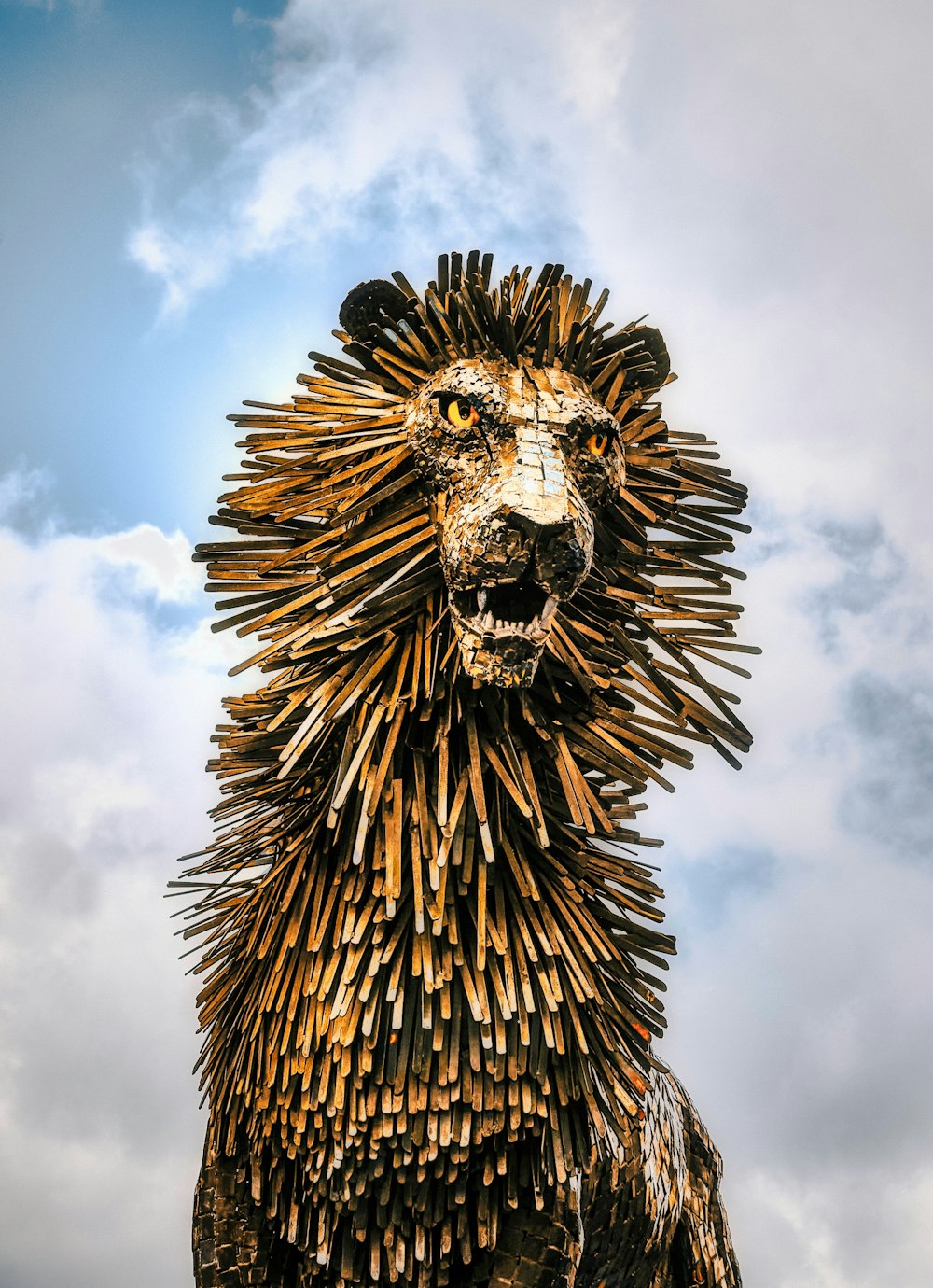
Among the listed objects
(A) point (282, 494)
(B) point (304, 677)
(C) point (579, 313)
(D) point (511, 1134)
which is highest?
(C) point (579, 313)

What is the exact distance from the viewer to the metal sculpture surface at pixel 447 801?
3551 mm

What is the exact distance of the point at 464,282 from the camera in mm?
3793

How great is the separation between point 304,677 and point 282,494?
53 cm

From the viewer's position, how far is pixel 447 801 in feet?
12.0

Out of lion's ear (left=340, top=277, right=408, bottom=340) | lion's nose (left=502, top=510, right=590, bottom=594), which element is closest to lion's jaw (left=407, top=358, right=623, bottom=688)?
lion's nose (left=502, top=510, right=590, bottom=594)

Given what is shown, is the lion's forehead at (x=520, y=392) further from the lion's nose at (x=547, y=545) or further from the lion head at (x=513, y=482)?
the lion's nose at (x=547, y=545)

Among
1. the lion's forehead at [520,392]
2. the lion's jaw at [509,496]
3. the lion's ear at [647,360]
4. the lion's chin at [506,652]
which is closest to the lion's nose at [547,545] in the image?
the lion's jaw at [509,496]

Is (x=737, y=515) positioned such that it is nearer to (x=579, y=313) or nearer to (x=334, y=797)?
(x=579, y=313)

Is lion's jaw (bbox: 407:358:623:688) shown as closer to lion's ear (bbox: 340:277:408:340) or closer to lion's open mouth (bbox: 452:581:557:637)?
lion's open mouth (bbox: 452:581:557:637)

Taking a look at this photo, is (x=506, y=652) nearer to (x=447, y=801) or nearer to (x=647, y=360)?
(x=447, y=801)

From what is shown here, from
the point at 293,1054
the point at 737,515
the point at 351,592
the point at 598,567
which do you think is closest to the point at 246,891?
the point at 293,1054

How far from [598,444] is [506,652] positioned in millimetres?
623

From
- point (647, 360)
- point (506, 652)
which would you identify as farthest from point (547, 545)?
point (647, 360)

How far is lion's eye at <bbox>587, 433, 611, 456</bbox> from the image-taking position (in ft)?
12.1
